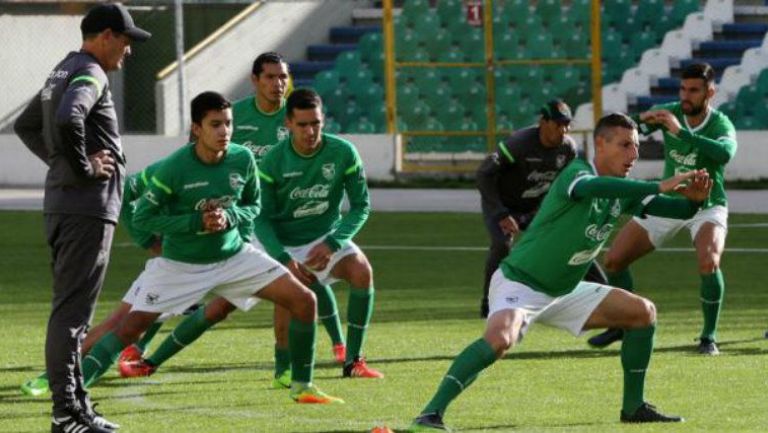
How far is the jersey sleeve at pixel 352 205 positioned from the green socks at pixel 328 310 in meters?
0.96

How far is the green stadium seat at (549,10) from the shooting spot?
107 ft

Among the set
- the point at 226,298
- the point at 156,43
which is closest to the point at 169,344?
the point at 226,298

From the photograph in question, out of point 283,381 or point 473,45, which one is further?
point 473,45

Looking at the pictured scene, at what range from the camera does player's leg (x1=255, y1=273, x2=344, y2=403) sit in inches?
416

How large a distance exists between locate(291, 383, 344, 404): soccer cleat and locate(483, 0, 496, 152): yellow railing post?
21193mm

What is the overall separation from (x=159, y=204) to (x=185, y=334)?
159 cm

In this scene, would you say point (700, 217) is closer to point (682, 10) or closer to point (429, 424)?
point (429, 424)

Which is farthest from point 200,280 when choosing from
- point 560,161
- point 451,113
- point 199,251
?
point 451,113

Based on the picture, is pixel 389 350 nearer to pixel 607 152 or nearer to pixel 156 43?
pixel 607 152

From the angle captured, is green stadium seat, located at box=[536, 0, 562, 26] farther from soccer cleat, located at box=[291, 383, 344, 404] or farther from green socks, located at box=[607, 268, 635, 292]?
soccer cleat, located at box=[291, 383, 344, 404]

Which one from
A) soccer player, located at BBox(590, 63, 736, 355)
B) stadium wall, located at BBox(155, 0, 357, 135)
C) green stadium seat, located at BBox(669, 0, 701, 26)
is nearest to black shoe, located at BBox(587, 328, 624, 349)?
soccer player, located at BBox(590, 63, 736, 355)

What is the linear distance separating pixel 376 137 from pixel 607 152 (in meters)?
22.0

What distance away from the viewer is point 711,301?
13.3 m

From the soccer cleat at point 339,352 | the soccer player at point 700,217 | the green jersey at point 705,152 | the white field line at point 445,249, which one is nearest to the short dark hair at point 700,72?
the soccer player at point 700,217
